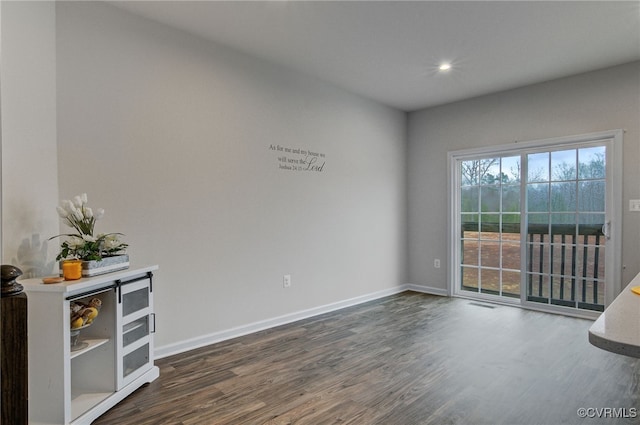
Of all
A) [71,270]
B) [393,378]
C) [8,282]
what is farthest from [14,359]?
[393,378]

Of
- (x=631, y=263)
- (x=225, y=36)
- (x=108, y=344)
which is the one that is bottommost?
(x=108, y=344)

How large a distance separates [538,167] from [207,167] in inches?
148

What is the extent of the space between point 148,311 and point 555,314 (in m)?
4.19

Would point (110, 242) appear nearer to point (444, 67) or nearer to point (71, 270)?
point (71, 270)

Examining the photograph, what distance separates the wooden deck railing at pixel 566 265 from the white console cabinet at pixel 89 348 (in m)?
4.14

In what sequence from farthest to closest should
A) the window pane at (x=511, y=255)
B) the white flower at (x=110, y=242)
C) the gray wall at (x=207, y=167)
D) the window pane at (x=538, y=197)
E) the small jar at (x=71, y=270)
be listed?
the window pane at (x=511, y=255) → the window pane at (x=538, y=197) → the gray wall at (x=207, y=167) → the white flower at (x=110, y=242) → the small jar at (x=71, y=270)

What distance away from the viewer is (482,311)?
4.24 meters

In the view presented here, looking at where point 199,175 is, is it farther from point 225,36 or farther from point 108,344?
point 108,344

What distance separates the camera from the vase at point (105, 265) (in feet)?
7.12

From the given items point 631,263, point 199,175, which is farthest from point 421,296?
point 199,175

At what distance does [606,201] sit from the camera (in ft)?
12.6

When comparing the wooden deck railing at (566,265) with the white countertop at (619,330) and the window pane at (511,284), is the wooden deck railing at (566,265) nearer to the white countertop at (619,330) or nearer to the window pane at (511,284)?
the window pane at (511,284)
